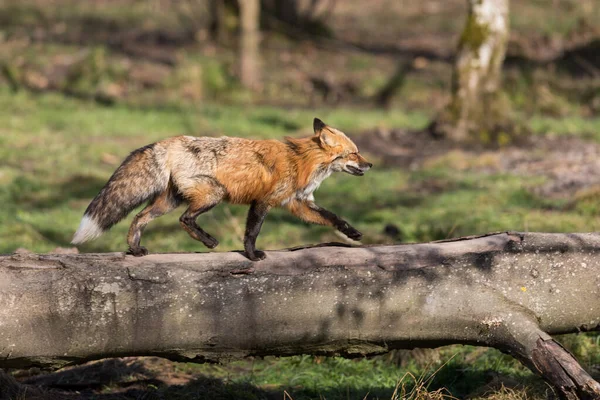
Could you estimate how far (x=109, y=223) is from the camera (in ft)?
20.0

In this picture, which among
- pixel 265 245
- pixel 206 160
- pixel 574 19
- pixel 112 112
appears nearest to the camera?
pixel 206 160

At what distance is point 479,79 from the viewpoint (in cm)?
1505

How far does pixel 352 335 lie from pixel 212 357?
884 millimetres

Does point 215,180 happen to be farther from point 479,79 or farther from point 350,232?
point 479,79

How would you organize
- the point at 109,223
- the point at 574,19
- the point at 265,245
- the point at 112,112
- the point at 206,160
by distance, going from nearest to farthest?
the point at 109,223
the point at 206,160
the point at 265,245
the point at 112,112
the point at 574,19

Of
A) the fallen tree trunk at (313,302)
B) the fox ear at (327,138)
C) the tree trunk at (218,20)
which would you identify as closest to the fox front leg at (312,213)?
the fox ear at (327,138)

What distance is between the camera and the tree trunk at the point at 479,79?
14.8 m

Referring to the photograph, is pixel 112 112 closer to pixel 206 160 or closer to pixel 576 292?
pixel 206 160

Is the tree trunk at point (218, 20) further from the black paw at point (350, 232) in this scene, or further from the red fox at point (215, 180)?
the black paw at point (350, 232)

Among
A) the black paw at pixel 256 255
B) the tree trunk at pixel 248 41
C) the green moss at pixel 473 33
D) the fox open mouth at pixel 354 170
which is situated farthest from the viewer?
the tree trunk at pixel 248 41

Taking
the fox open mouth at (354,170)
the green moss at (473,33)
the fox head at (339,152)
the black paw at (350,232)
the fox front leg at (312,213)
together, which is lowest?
the black paw at (350,232)

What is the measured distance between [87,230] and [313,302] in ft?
7.06

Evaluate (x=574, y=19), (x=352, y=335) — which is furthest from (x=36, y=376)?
(x=574, y=19)

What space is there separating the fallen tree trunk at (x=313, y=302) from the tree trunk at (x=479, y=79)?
1025cm
